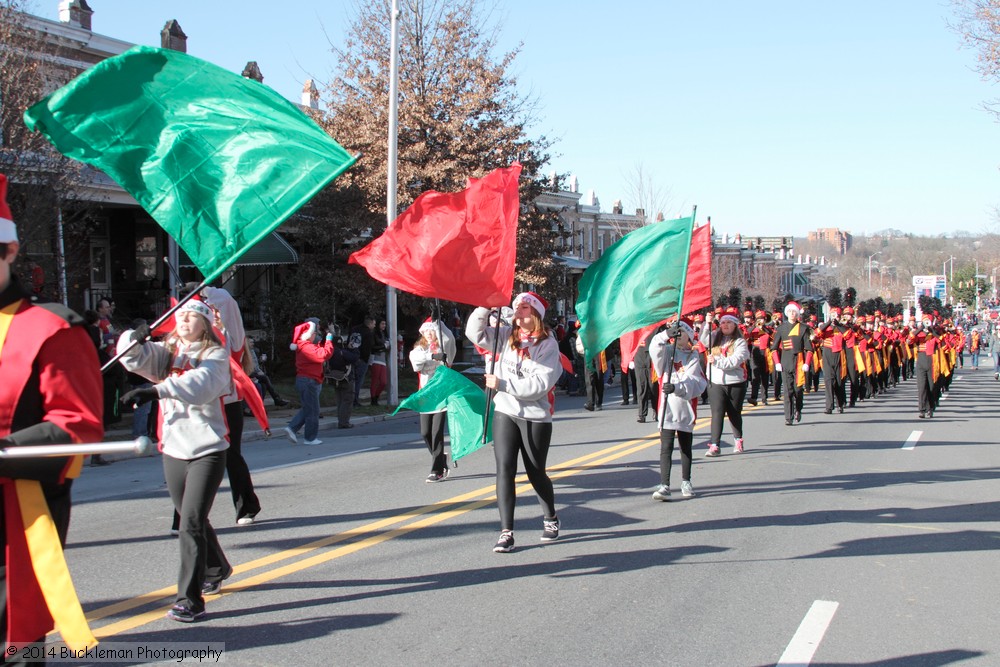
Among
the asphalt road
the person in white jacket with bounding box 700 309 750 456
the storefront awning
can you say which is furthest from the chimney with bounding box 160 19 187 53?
the person in white jacket with bounding box 700 309 750 456

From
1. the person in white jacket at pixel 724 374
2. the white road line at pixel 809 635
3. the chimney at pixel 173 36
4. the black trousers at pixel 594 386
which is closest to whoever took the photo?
the white road line at pixel 809 635

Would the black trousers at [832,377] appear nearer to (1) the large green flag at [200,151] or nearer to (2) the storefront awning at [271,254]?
(2) the storefront awning at [271,254]

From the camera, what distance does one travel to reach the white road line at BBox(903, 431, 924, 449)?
45.8 feet

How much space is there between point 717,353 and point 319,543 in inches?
267

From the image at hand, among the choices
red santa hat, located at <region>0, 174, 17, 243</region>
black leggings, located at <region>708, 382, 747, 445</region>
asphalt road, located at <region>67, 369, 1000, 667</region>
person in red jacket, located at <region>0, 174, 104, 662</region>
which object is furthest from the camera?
black leggings, located at <region>708, 382, 747, 445</region>

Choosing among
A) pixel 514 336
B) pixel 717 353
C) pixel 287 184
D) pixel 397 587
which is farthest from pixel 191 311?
pixel 717 353

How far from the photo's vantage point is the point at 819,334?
65.6 feet

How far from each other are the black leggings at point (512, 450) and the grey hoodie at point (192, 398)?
7.36ft

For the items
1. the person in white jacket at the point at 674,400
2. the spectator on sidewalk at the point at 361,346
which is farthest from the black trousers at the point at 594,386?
the person in white jacket at the point at 674,400

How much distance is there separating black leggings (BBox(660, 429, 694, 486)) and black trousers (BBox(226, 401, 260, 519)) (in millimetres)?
3700

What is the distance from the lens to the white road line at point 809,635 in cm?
498

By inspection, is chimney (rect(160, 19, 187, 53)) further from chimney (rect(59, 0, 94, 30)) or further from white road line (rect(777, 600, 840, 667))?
white road line (rect(777, 600, 840, 667))

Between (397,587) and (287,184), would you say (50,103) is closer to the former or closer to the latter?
(287,184)

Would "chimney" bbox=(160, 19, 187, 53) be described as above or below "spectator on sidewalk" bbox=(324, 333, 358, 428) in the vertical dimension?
above
